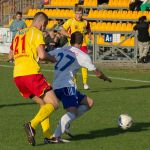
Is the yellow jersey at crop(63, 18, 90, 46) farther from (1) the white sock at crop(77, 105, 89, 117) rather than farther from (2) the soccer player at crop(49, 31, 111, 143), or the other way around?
(2) the soccer player at crop(49, 31, 111, 143)

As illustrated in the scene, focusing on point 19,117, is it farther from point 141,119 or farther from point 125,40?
point 125,40

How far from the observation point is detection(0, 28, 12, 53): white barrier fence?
28.1 metres

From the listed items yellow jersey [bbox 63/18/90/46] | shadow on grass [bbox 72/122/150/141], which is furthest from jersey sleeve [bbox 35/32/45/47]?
yellow jersey [bbox 63/18/90/46]

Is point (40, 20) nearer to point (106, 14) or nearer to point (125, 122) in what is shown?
point (125, 122)

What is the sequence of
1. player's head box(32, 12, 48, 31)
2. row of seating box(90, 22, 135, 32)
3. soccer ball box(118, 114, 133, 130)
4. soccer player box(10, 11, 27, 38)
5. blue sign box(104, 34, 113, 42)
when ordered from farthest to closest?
row of seating box(90, 22, 135, 32), soccer player box(10, 11, 27, 38), blue sign box(104, 34, 113, 42), soccer ball box(118, 114, 133, 130), player's head box(32, 12, 48, 31)

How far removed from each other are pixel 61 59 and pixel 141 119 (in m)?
2.88

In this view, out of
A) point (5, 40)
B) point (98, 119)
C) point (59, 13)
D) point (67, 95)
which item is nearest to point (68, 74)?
point (67, 95)

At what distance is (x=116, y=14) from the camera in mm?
29078

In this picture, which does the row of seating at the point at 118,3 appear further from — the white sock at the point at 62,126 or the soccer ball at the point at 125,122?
the white sock at the point at 62,126

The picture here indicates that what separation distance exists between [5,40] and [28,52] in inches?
772

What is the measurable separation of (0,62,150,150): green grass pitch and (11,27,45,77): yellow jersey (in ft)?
3.50

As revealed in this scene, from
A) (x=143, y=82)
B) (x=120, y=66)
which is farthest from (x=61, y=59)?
(x=120, y=66)

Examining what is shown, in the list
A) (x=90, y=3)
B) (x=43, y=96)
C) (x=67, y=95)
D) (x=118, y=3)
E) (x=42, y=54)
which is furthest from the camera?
(x=90, y=3)

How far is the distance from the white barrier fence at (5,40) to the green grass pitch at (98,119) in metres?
9.86
